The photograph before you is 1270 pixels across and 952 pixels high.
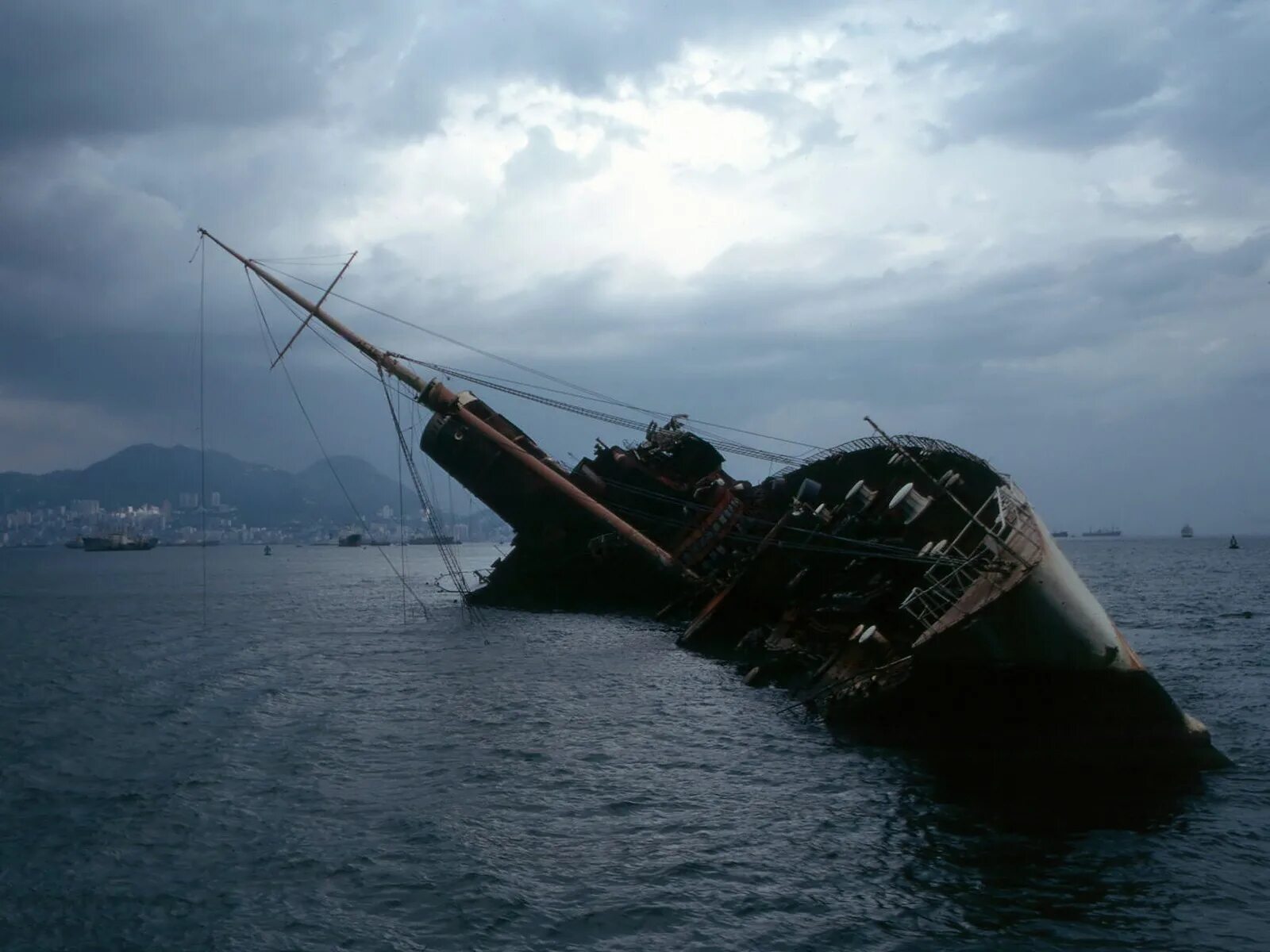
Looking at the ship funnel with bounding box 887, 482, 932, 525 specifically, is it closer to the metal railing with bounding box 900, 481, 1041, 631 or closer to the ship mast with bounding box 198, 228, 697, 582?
the metal railing with bounding box 900, 481, 1041, 631

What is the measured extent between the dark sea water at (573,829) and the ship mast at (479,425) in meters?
12.3

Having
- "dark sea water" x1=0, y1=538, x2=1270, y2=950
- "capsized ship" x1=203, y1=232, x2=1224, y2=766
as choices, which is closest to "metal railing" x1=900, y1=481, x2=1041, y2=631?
A: "capsized ship" x1=203, y1=232, x2=1224, y2=766

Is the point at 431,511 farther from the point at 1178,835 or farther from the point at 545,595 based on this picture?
the point at 1178,835

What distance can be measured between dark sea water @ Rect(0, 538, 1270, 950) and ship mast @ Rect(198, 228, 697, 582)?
12.3 metres

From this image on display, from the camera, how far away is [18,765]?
21.7 m

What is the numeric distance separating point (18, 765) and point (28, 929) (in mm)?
10736

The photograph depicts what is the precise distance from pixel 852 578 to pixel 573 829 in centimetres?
1752

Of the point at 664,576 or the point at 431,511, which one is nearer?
the point at 431,511

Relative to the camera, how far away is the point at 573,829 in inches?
635

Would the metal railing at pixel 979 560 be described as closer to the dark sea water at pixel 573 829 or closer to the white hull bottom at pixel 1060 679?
the white hull bottom at pixel 1060 679

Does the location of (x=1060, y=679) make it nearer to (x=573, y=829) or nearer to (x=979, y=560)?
(x=979, y=560)

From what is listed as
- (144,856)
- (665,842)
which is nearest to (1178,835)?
(665,842)

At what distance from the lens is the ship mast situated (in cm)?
4350

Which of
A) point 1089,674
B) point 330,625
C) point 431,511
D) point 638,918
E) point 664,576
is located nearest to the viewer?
point 638,918
